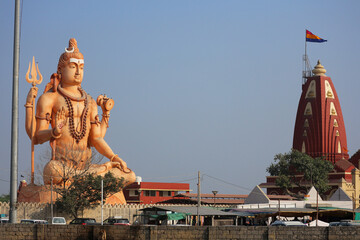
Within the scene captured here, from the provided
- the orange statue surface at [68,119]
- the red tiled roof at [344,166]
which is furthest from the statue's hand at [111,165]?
the red tiled roof at [344,166]

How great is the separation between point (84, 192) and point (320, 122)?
33.8 meters

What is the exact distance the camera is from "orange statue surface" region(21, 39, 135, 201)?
5028 centimetres

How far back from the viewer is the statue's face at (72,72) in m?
51.1

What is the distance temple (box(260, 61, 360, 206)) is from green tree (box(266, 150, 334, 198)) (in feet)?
9.13

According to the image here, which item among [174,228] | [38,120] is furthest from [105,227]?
[38,120]

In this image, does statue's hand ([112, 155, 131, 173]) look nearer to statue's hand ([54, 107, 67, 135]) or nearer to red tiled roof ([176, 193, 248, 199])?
statue's hand ([54, 107, 67, 135])

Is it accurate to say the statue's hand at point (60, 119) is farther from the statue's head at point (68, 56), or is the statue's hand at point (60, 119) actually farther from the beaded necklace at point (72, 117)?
the statue's head at point (68, 56)

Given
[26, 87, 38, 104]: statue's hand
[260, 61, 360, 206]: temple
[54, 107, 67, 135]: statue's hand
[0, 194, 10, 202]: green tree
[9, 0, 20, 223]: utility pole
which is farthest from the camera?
[0, 194, 10, 202]: green tree

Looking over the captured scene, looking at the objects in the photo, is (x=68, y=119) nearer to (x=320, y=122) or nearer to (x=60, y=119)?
(x=60, y=119)

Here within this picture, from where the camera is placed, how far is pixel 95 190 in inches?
1922

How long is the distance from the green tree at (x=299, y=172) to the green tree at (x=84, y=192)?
2279 cm

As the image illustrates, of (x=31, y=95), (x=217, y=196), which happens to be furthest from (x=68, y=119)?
(x=217, y=196)

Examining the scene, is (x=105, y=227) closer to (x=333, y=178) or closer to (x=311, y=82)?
(x=333, y=178)

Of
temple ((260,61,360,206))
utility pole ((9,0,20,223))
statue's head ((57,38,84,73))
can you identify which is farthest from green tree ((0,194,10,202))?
utility pole ((9,0,20,223))
